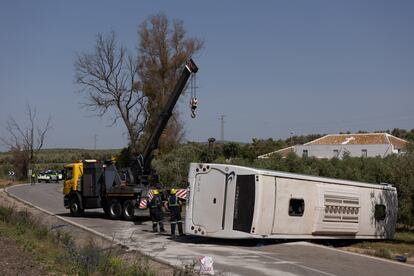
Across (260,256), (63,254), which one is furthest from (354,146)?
(63,254)

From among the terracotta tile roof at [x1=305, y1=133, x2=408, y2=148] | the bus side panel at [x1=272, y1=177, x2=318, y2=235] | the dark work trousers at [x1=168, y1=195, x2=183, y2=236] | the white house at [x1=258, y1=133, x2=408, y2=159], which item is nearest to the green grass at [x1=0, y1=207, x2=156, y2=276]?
the dark work trousers at [x1=168, y1=195, x2=183, y2=236]

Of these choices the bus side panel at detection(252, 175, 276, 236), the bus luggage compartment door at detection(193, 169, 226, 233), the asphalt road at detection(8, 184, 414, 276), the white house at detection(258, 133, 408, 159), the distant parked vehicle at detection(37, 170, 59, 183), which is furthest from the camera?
the distant parked vehicle at detection(37, 170, 59, 183)

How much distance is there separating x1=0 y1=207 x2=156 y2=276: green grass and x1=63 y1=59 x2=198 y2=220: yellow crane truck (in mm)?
7944

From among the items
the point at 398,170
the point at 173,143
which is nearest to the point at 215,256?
the point at 398,170

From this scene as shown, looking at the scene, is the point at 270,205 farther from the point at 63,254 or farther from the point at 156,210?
the point at 63,254

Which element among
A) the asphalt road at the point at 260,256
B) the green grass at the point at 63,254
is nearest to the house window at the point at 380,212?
the asphalt road at the point at 260,256

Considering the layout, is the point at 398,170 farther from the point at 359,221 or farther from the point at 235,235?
the point at 235,235

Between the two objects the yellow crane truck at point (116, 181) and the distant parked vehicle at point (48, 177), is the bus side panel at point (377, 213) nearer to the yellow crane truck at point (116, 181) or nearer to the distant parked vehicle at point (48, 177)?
the yellow crane truck at point (116, 181)

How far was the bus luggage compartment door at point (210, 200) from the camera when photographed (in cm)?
1725

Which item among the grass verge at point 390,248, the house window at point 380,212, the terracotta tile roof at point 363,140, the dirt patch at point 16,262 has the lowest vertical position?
the grass verge at point 390,248

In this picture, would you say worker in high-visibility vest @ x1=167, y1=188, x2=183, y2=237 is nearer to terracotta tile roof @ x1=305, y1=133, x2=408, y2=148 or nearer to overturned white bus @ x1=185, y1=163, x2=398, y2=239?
overturned white bus @ x1=185, y1=163, x2=398, y2=239

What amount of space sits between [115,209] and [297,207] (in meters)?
11.3

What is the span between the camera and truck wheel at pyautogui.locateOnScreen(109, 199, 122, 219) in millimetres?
26248

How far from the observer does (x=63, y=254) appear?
11.7 meters
